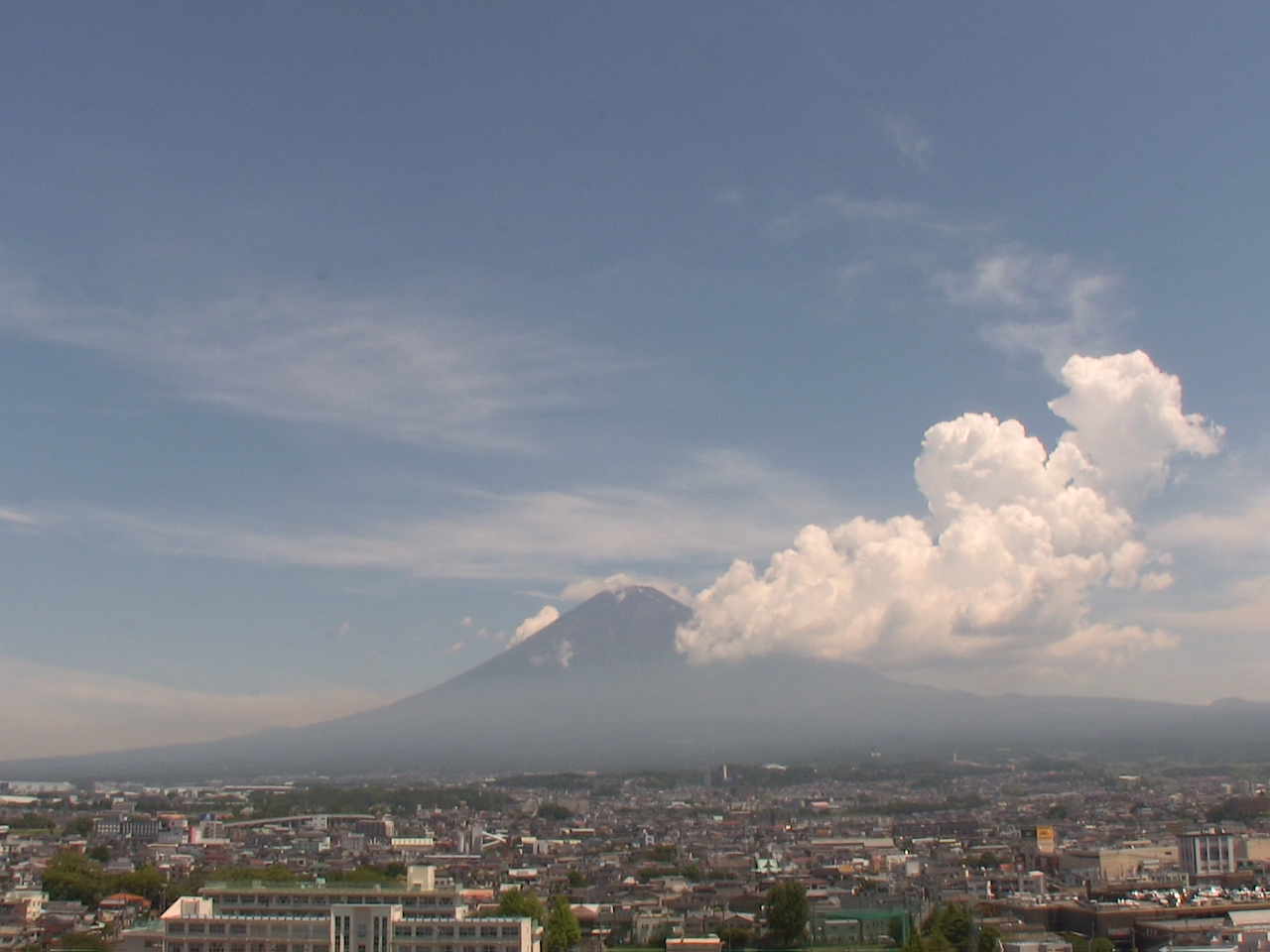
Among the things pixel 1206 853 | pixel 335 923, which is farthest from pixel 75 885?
pixel 1206 853

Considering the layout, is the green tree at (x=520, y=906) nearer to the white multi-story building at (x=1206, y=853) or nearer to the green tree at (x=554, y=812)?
the white multi-story building at (x=1206, y=853)

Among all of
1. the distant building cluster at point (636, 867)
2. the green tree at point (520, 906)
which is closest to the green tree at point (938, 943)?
the distant building cluster at point (636, 867)

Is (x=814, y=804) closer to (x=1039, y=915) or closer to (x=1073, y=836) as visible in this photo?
(x=1073, y=836)

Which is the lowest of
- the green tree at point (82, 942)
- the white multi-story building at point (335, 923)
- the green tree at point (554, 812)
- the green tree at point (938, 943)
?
the green tree at point (554, 812)

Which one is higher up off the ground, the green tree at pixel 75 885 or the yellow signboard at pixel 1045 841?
the green tree at pixel 75 885

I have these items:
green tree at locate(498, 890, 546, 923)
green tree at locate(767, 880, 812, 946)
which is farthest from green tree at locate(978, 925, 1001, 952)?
green tree at locate(498, 890, 546, 923)

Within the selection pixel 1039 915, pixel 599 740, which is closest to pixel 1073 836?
pixel 1039 915

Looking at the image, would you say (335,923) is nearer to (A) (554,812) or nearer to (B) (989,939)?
(B) (989,939)
